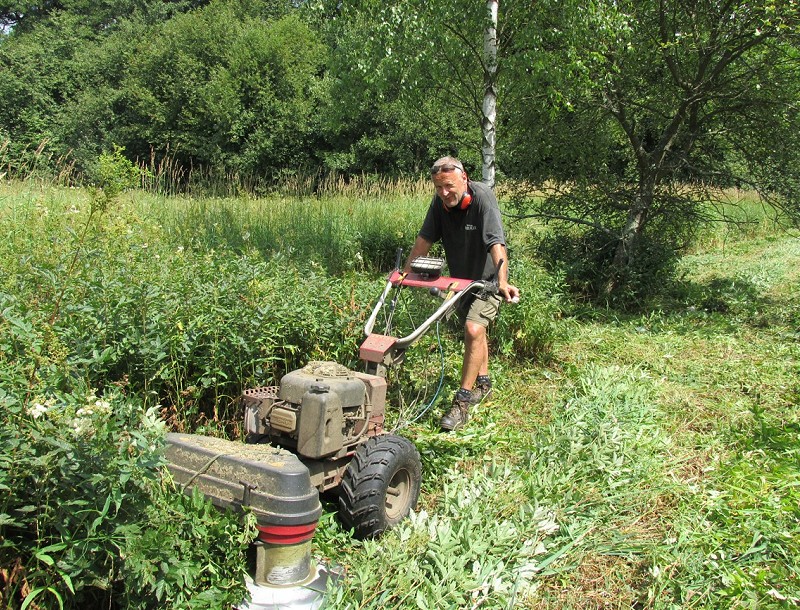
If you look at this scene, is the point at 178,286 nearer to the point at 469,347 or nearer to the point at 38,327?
the point at 38,327

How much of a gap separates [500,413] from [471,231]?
4.31ft

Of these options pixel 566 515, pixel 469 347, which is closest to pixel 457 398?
pixel 469 347

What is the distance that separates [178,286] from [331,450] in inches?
64.5

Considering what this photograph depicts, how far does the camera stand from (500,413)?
482 cm

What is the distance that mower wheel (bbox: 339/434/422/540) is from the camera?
121 inches

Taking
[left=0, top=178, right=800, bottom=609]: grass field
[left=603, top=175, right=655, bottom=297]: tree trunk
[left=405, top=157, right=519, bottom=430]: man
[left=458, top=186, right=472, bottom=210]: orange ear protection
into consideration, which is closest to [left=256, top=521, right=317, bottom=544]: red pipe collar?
[left=0, top=178, right=800, bottom=609]: grass field

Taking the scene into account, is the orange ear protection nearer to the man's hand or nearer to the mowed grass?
the man's hand

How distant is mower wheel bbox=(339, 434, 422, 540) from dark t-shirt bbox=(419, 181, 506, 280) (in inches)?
67.9

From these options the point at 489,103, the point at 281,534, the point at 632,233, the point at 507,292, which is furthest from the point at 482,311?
the point at 632,233

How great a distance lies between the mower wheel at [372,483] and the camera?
309 cm

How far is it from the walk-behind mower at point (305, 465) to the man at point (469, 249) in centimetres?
57

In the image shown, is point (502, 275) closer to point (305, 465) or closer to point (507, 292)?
point (507, 292)

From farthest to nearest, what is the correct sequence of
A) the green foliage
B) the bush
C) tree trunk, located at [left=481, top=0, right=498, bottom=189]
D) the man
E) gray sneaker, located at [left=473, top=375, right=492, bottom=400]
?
tree trunk, located at [left=481, top=0, right=498, bottom=189], the green foliage, gray sneaker, located at [left=473, top=375, right=492, bottom=400], the man, the bush

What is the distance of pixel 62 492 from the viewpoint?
2158mm
